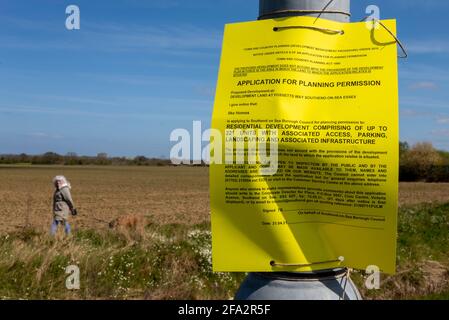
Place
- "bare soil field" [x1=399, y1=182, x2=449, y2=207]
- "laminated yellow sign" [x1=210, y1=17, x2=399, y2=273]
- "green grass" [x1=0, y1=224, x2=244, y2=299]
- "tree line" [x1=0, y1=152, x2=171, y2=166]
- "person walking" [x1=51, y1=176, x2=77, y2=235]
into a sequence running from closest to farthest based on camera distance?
"laminated yellow sign" [x1=210, y1=17, x2=399, y2=273]
"green grass" [x1=0, y1=224, x2=244, y2=299]
"person walking" [x1=51, y1=176, x2=77, y2=235]
"bare soil field" [x1=399, y1=182, x2=449, y2=207]
"tree line" [x1=0, y1=152, x2=171, y2=166]

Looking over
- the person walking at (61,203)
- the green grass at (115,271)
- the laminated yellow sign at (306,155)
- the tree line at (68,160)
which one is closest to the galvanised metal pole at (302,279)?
the laminated yellow sign at (306,155)

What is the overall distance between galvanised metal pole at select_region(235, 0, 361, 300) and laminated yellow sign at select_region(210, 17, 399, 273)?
6cm

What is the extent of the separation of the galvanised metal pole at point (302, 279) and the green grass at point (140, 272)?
146 inches

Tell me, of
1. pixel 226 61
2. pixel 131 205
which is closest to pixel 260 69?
pixel 226 61

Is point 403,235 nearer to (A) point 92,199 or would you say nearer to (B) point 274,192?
(B) point 274,192

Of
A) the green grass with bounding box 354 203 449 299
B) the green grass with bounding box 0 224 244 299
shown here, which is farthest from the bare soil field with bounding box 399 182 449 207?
the green grass with bounding box 0 224 244 299

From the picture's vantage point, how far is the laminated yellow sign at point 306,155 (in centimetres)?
190

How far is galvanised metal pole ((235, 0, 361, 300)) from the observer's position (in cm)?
196

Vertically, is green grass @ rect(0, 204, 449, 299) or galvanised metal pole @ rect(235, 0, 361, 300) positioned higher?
galvanised metal pole @ rect(235, 0, 361, 300)

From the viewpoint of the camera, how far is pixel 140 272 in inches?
289

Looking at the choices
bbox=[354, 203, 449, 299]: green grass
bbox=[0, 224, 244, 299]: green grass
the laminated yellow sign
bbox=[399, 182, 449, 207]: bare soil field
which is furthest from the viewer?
bbox=[399, 182, 449, 207]: bare soil field

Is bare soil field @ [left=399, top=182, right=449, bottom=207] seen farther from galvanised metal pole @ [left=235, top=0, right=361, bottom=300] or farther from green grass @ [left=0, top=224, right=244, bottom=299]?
galvanised metal pole @ [left=235, top=0, right=361, bottom=300]

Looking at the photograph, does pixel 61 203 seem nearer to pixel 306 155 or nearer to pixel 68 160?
pixel 306 155
